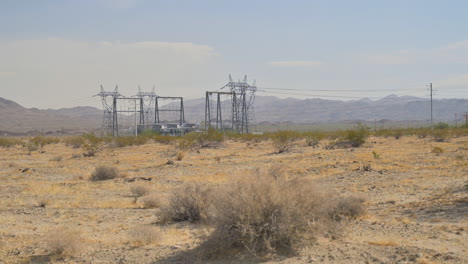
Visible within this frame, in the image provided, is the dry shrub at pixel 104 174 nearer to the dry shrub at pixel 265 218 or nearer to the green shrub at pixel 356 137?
the dry shrub at pixel 265 218

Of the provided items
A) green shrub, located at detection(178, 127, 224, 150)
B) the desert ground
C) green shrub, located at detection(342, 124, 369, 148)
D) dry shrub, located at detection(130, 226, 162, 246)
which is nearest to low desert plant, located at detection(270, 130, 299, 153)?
green shrub, located at detection(342, 124, 369, 148)

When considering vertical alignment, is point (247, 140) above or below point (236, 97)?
below

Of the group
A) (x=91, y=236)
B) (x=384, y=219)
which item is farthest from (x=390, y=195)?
(x=91, y=236)

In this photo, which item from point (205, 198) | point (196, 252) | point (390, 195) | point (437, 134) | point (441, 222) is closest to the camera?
point (196, 252)

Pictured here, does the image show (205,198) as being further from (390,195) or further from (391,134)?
(391,134)

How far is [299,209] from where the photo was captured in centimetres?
972

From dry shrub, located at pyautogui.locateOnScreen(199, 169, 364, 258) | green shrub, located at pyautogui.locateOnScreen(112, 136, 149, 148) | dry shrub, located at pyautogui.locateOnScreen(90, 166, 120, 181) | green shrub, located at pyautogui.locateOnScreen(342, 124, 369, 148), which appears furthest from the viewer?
green shrub, located at pyautogui.locateOnScreen(112, 136, 149, 148)

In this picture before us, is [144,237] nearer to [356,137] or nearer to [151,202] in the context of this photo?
[151,202]

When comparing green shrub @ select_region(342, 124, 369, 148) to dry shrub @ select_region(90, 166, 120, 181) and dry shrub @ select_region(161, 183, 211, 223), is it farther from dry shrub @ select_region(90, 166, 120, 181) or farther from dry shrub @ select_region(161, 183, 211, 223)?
dry shrub @ select_region(161, 183, 211, 223)

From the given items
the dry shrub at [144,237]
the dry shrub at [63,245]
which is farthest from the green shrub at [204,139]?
the dry shrub at [63,245]

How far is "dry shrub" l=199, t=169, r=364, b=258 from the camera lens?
9602mm

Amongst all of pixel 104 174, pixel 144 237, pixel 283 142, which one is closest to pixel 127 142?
pixel 283 142

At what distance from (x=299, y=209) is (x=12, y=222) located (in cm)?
953

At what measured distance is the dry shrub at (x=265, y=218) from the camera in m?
9.60
